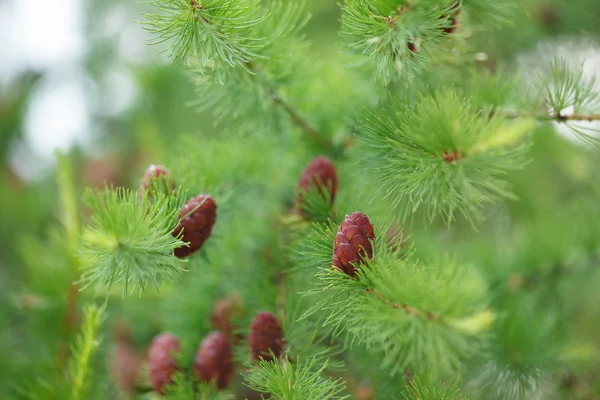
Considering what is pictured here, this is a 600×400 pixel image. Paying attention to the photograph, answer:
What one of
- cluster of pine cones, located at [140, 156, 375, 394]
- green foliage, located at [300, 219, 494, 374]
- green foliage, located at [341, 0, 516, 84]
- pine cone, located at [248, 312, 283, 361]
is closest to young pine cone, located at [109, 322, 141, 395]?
cluster of pine cones, located at [140, 156, 375, 394]

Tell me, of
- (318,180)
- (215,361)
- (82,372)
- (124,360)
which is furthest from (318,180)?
(124,360)

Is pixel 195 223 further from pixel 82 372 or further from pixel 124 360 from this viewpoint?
pixel 124 360

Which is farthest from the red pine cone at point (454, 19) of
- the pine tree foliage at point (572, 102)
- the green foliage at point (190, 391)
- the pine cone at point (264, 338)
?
the green foliage at point (190, 391)

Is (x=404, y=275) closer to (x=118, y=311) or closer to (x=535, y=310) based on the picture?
(x=535, y=310)

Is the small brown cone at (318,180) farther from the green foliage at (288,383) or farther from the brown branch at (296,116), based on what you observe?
the green foliage at (288,383)

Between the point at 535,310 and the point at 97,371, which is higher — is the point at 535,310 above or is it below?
above

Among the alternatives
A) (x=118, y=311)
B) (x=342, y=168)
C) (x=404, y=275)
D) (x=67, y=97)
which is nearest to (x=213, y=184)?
(x=342, y=168)

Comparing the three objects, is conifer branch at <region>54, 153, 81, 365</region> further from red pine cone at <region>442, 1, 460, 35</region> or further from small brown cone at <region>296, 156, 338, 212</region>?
red pine cone at <region>442, 1, 460, 35</region>
